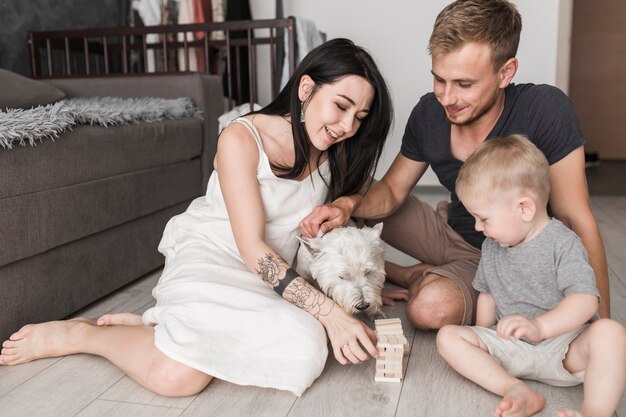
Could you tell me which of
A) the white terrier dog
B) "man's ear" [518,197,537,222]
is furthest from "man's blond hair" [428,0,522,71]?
the white terrier dog

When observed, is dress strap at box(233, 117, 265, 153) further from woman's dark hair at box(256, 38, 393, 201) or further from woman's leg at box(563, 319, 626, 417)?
woman's leg at box(563, 319, 626, 417)

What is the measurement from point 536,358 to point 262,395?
650 millimetres

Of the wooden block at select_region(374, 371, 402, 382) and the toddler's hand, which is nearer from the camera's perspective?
the toddler's hand

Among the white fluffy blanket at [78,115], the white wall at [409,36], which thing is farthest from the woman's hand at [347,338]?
the white wall at [409,36]

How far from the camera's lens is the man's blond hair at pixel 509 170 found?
139 cm

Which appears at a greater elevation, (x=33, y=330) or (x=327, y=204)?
(x=327, y=204)

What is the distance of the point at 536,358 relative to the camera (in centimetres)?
143

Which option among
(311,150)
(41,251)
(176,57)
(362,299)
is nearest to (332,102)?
(311,150)

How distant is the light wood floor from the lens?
138 centimetres

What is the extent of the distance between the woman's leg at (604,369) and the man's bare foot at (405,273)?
0.83m

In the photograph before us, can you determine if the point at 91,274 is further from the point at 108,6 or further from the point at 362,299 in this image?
the point at 108,6

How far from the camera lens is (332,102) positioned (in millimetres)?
1612

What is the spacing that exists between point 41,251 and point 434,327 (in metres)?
1.18

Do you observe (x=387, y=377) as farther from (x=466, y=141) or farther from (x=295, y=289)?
(x=466, y=141)
